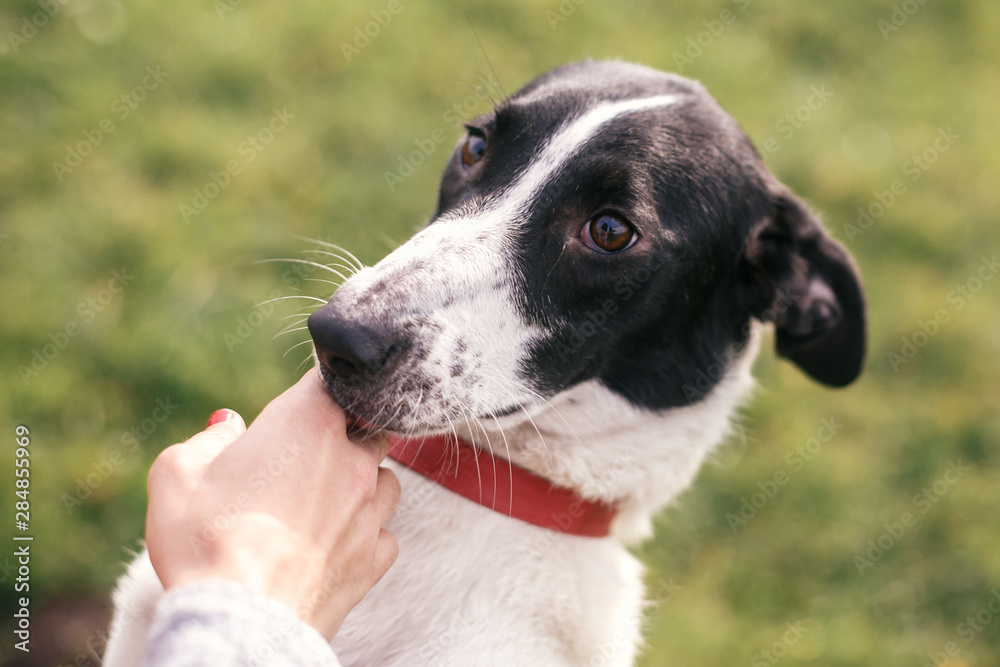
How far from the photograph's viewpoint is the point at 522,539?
2.44 m

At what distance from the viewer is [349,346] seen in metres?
2.00

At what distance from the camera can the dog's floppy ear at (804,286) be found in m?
2.84

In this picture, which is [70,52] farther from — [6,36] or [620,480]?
[620,480]
